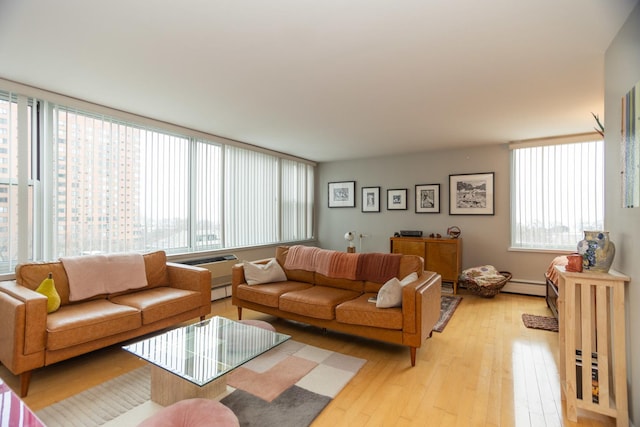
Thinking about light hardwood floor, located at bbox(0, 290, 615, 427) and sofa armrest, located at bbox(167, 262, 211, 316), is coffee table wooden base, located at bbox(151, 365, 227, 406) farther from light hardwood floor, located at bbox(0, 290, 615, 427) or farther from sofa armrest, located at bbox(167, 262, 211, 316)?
sofa armrest, located at bbox(167, 262, 211, 316)

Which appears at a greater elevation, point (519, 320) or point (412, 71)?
point (412, 71)

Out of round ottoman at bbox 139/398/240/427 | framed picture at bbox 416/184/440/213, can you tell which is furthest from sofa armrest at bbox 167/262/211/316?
framed picture at bbox 416/184/440/213

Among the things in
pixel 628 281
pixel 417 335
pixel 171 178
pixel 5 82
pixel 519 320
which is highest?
pixel 5 82

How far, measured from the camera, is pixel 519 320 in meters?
3.83

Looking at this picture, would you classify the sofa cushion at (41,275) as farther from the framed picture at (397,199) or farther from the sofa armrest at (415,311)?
the framed picture at (397,199)

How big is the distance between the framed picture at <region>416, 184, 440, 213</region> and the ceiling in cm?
193

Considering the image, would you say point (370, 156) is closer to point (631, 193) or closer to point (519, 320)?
point (519, 320)

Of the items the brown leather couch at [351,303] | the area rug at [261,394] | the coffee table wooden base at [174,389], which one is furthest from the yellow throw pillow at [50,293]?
the brown leather couch at [351,303]

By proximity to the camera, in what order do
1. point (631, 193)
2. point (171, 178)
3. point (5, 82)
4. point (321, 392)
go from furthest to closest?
point (171, 178) < point (5, 82) < point (321, 392) < point (631, 193)

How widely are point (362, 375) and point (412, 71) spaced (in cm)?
255

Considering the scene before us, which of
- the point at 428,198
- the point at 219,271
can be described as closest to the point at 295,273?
the point at 219,271

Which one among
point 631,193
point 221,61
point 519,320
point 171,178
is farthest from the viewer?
point 171,178

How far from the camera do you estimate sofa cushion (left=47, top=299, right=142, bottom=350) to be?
2334 mm

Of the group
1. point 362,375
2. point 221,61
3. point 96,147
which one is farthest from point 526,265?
point 96,147
